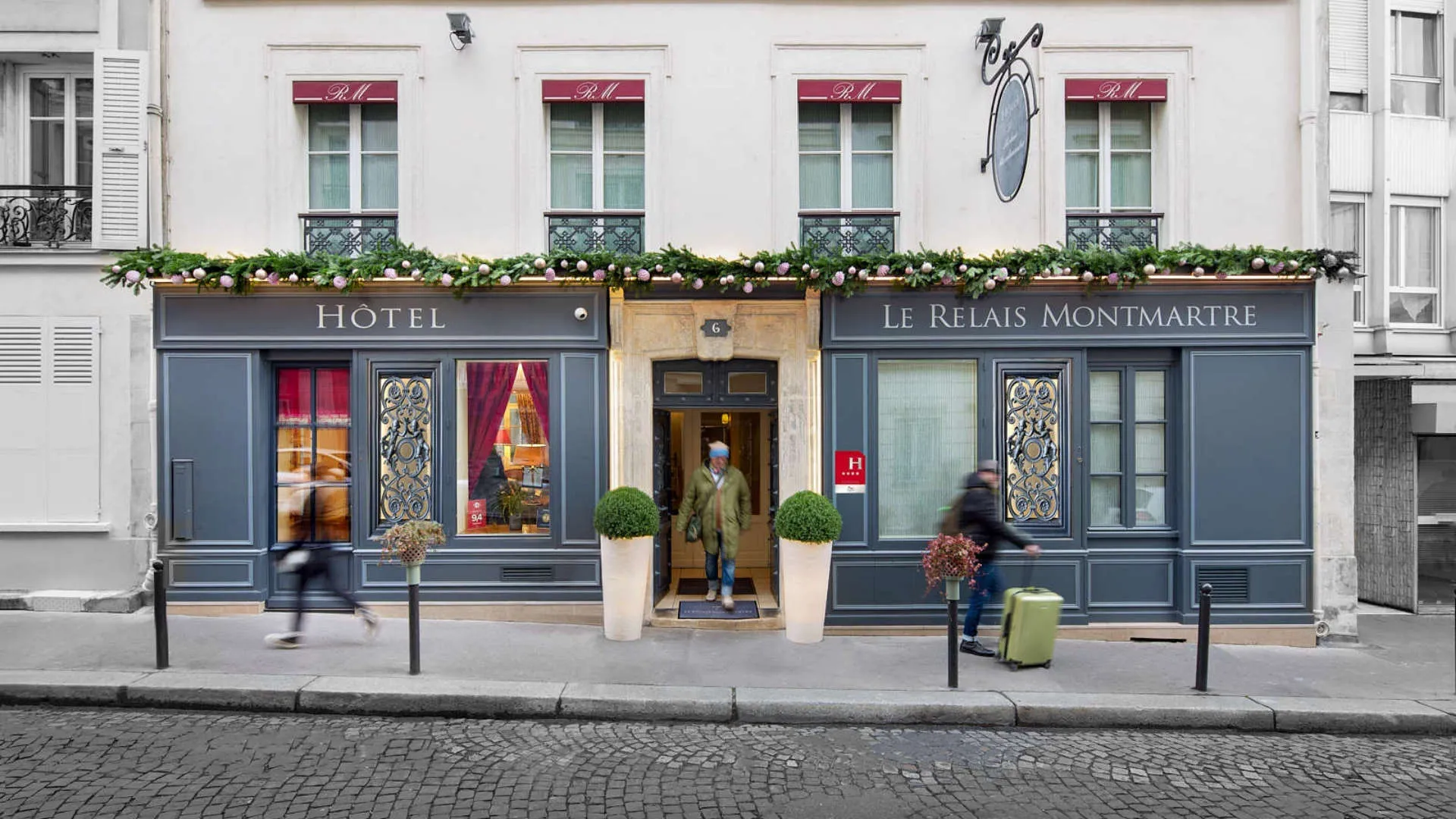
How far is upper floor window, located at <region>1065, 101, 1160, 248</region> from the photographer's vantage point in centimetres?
862

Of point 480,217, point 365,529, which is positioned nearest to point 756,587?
point 365,529

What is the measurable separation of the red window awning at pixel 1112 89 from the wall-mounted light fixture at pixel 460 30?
6.38 m

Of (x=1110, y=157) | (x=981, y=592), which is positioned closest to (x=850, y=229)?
(x=1110, y=157)

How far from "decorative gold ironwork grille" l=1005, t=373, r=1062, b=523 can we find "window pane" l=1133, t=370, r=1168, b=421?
95 cm

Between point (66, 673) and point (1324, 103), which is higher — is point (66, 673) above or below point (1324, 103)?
below

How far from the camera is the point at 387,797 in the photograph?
4.54 meters

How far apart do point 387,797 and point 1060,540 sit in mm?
6750

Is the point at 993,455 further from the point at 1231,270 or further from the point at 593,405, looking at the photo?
the point at 593,405

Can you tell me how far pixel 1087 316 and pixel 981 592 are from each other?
3208 mm

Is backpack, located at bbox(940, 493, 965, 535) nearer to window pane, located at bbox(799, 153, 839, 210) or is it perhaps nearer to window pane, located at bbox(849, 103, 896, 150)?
window pane, located at bbox(799, 153, 839, 210)

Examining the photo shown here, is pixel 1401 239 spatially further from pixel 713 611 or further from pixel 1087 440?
pixel 713 611

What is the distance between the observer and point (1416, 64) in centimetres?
978

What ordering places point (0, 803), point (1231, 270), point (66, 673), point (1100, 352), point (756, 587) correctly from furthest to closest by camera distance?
point (756, 587) < point (1100, 352) < point (1231, 270) < point (66, 673) < point (0, 803)

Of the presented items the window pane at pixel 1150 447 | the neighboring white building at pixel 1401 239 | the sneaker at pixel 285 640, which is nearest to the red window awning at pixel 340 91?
the sneaker at pixel 285 640
